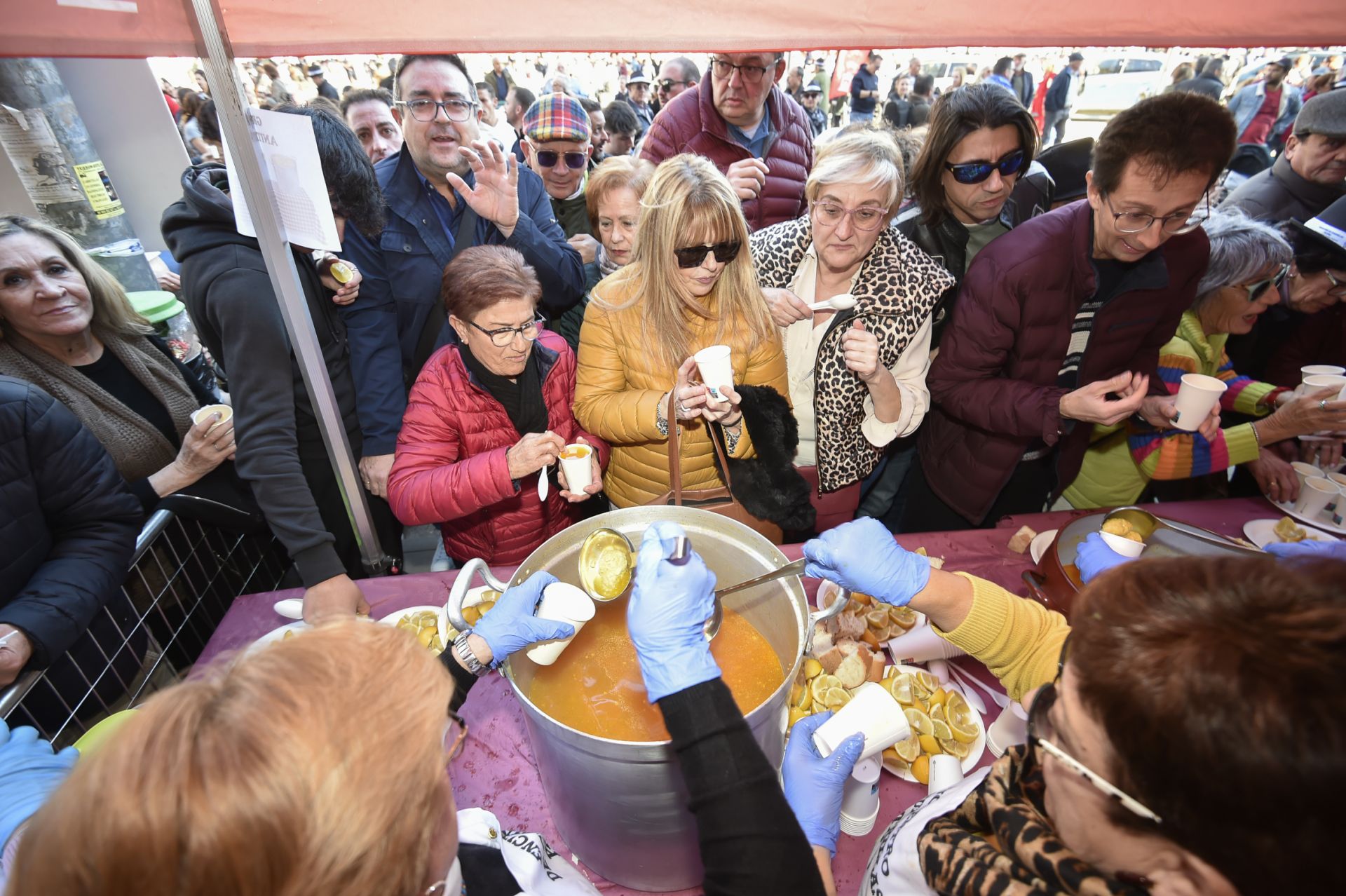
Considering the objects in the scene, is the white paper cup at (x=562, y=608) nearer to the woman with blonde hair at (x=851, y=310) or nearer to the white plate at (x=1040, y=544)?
the woman with blonde hair at (x=851, y=310)

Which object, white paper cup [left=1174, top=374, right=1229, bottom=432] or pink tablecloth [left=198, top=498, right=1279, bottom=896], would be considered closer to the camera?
pink tablecloth [left=198, top=498, right=1279, bottom=896]

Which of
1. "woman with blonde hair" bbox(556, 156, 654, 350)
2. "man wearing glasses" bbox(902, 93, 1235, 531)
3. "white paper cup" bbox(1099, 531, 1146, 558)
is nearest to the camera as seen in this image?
"white paper cup" bbox(1099, 531, 1146, 558)

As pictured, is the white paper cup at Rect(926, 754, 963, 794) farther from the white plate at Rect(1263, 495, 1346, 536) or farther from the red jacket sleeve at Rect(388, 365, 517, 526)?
the white plate at Rect(1263, 495, 1346, 536)

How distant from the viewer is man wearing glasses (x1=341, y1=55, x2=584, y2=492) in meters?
2.52

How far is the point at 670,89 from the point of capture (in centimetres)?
646

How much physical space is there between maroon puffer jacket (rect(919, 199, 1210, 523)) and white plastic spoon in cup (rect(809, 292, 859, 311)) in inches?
20.7

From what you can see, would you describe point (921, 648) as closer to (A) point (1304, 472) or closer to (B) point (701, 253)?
(B) point (701, 253)

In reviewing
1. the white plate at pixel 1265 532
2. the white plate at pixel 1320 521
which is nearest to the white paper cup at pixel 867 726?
the white plate at pixel 1265 532

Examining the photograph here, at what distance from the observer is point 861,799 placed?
4.42ft

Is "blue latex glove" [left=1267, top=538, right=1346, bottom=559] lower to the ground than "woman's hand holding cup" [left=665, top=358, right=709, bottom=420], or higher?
lower

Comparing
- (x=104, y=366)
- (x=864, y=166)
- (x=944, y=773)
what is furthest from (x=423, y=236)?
(x=944, y=773)

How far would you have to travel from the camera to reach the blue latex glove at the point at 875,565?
1429mm

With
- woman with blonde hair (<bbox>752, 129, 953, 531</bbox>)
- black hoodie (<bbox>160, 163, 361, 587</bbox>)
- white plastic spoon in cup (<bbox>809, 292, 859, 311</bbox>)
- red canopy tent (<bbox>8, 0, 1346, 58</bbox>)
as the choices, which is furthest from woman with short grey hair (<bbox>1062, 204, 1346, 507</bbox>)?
black hoodie (<bbox>160, 163, 361, 587</bbox>)

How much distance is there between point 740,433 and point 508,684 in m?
1.16
